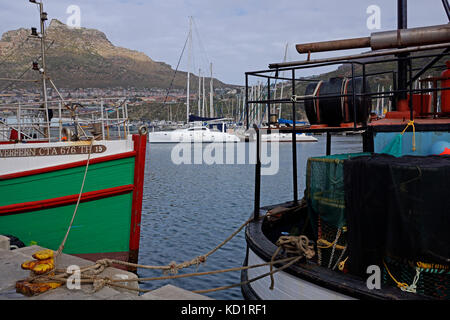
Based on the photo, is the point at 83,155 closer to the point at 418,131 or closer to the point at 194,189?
the point at 418,131

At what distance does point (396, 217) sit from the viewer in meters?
4.20

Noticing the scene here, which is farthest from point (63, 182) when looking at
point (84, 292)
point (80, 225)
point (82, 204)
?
point (84, 292)

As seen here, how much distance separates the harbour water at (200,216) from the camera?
412 inches

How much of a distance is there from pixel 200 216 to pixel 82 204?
7.75 meters

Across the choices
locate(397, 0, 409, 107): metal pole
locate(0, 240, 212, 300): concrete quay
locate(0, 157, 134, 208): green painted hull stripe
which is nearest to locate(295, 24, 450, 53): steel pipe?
locate(397, 0, 409, 107): metal pole

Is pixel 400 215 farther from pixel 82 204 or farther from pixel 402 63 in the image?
pixel 82 204

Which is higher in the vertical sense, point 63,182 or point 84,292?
point 63,182

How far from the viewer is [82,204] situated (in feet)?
30.5

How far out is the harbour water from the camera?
10461mm

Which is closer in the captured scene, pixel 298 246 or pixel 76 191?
pixel 298 246

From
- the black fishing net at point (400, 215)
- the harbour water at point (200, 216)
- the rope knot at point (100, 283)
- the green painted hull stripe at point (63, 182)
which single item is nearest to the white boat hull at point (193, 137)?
the harbour water at point (200, 216)

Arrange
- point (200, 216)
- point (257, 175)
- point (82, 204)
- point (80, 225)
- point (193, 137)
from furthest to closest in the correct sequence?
1. point (193, 137)
2. point (200, 216)
3. point (80, 225)
4. point (82, 204)
5. point (257, 175)
